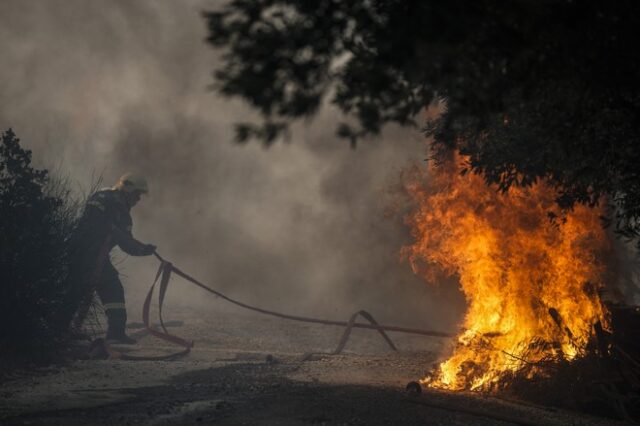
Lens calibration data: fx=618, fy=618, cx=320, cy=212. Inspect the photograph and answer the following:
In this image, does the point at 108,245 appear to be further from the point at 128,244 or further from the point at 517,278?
the point at 517,278

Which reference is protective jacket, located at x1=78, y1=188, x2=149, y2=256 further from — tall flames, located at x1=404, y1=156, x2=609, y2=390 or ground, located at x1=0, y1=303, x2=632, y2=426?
tall flames, located at x1=404, y1=156, x2=609, y2=390

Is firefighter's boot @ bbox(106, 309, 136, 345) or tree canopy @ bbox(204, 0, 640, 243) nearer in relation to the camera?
tree canopy @ bbox(204, 0, 640, 243)

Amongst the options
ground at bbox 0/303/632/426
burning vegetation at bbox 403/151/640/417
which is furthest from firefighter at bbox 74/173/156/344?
burning vegetation at bbox 403/151/640/417

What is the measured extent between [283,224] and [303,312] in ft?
11.7

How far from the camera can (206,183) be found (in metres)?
22.9

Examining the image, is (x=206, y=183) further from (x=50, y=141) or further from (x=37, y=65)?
(x=37, y=65)

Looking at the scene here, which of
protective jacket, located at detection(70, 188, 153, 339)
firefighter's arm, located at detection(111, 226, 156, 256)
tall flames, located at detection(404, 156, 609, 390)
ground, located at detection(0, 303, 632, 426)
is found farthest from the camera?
firefighter's arm, located at detection(111, 226, 156, 256)

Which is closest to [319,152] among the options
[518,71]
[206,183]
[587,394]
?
[206,183]

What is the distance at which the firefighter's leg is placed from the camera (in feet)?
35.2

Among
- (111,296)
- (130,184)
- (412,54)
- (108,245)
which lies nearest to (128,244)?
(108,245)

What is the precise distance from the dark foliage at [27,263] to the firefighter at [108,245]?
1.12 meters

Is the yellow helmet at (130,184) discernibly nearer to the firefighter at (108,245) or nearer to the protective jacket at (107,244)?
the firefighter at (108,245)

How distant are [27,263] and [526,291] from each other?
665cm

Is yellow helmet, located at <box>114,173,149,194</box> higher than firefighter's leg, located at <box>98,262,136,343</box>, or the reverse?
yellow helmet, located at <box>114,173,149,194</box>
